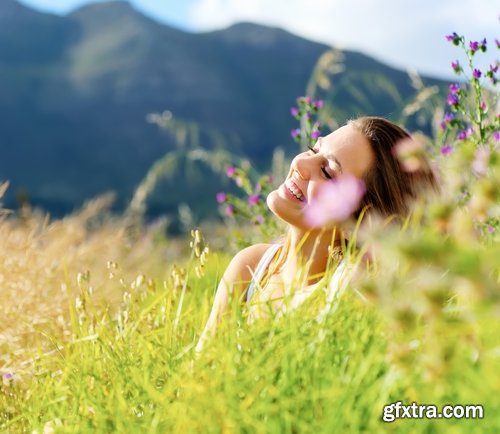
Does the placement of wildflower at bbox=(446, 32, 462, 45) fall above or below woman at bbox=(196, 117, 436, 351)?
above

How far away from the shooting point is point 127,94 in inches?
1501

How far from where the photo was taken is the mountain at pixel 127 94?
32062mm

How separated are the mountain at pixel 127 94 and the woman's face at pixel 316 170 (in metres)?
24.3

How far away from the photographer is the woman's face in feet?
7.63

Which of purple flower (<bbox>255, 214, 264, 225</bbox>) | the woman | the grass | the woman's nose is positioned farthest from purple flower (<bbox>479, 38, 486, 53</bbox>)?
the grass

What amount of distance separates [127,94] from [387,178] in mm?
36795

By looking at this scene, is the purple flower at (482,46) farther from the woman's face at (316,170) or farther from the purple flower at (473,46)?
the woman's face at (316,170)

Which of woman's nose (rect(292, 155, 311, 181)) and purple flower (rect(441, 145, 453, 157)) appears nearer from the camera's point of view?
woman's nose (rect(292, 155, 311, 181))

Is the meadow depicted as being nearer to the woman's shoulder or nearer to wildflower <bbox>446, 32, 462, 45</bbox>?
the woman's shoulder

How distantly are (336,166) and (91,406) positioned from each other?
1.02 metres

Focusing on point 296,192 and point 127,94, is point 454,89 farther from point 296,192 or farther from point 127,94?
point 127,94

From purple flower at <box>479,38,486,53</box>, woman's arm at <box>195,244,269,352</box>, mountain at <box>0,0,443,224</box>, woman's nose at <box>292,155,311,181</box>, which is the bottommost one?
mountain at <box>0,0,443,224</box>

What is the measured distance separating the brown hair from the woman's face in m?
0.03

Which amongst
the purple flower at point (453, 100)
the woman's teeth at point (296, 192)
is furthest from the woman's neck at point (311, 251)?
the purple flower at point (453, 100)
